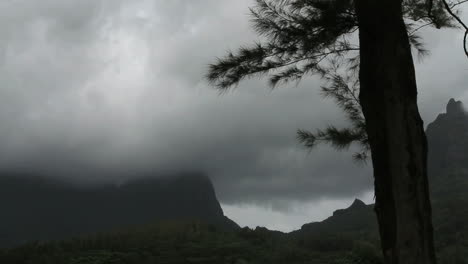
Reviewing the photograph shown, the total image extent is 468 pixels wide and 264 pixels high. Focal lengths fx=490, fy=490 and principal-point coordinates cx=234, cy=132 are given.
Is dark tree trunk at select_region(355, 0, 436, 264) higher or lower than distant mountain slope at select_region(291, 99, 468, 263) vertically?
lower

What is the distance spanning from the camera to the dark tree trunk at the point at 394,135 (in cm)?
329

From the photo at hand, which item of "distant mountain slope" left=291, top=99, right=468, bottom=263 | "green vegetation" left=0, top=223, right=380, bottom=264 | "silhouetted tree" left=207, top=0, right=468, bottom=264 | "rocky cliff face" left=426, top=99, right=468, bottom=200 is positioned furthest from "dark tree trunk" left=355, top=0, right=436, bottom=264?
→ "rocky cliff face" left=426, top=99, right=468, bottom=200

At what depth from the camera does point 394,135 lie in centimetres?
346

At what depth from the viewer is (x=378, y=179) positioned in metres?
3.53

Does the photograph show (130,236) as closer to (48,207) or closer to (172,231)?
(172,231)

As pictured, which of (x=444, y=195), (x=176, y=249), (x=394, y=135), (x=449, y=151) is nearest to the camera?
(x=394, y=135)

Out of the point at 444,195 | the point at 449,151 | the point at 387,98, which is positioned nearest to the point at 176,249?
the point at 387,98

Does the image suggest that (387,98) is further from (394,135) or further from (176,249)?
(176,249)

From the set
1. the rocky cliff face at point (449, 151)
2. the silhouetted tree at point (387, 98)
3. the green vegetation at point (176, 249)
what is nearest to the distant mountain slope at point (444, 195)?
the rocky cliff face at point (449, 151)

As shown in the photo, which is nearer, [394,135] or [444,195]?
[394,135]

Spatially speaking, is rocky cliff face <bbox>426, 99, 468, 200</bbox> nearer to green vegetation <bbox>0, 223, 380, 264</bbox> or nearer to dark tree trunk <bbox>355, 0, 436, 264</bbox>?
green vegetation <bbox>0, 223, 380, 264</bbox>

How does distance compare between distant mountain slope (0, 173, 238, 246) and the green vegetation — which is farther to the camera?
distant mountain slope (0, 173, 238, 246)

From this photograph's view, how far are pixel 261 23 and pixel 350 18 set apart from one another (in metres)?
0.93

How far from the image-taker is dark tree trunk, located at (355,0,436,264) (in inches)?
129
